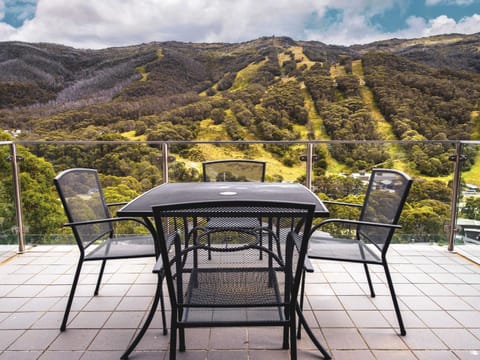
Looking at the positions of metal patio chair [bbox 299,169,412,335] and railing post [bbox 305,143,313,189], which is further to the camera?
railing post [bbox 305,143,313,189]

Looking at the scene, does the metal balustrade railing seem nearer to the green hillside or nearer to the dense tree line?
the green hillside

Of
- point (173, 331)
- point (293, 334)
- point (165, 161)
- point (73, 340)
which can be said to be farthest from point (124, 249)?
point (165, 161)

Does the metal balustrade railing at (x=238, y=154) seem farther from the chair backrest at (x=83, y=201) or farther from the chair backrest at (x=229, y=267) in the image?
the chair backrest at (x=229, y=267)

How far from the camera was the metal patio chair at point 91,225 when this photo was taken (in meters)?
2.21

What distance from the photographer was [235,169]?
3.25m

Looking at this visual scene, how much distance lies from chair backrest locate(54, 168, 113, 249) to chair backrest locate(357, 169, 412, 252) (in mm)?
1780

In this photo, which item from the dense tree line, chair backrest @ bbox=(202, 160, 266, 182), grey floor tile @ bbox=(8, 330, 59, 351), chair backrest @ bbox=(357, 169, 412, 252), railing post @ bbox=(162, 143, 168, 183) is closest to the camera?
grey floor tile @ bbox=(8, 330, 59, 351)

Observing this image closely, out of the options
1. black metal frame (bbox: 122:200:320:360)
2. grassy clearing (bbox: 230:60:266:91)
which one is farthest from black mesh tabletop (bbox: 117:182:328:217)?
grassy clearing (bbox: 230:60:266:91)

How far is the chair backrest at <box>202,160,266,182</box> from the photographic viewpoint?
10.6 feet

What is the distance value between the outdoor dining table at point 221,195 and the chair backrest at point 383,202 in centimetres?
41

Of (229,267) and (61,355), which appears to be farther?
(61,355)

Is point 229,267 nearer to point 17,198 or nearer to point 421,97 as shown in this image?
point 17,198

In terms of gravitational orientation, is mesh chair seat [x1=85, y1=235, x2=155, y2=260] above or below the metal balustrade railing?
below

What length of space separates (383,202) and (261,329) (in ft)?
3.55
